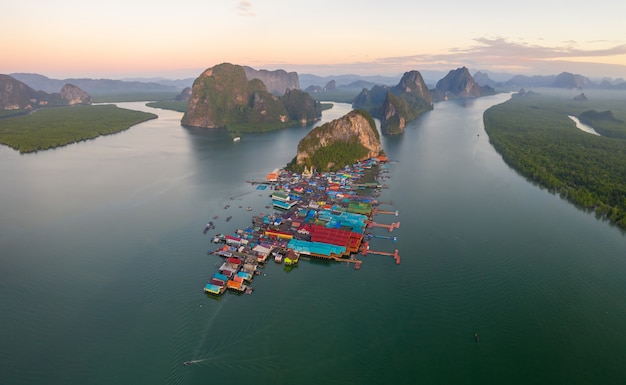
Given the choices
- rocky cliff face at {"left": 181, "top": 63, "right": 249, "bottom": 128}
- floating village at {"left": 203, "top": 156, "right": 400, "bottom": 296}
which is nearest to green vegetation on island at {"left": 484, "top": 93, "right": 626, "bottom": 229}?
floating village at {"left": 203, "top": 156, "right": 400, "bottom": 296}

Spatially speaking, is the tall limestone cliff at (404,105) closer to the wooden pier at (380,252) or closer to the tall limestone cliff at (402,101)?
the tall limestone cliff at (402,101)

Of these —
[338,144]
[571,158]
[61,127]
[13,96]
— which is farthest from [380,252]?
[13,96]

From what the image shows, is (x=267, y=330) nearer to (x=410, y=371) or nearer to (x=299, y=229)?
(x=410, y=371)

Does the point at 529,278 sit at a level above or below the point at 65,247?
below

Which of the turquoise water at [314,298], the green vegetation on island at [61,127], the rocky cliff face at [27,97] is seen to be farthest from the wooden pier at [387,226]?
the rocky cliff face at [27,97]

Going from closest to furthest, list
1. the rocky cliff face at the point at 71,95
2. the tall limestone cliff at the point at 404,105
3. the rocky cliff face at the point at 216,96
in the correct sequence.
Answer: the tall limestone cliff at the point at 404,105
the rocky cliff face at the point at 216,96
the rocky cliff face at the point at 71,95

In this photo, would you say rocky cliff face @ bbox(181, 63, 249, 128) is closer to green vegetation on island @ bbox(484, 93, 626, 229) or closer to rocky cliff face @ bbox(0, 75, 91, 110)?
green vegetation on island @ bbox(484, 93, 626, 229)

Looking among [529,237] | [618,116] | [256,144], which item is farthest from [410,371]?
[618,116]
